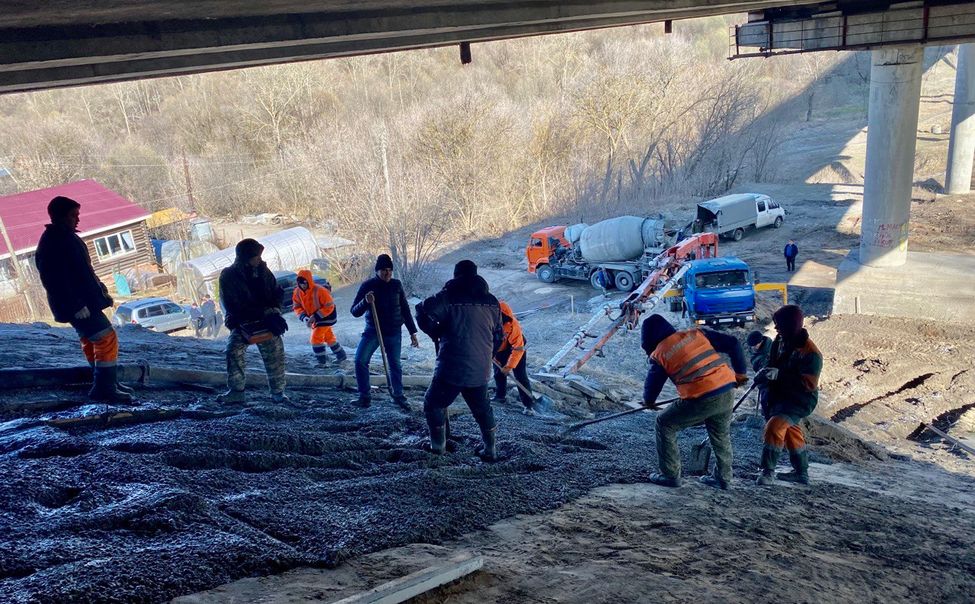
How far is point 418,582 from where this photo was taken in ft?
12.3

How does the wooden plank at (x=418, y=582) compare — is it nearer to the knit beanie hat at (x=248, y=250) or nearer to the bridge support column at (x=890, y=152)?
the knit beanie hat at (x=248, y=250)

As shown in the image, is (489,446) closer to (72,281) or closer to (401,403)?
(401,403)

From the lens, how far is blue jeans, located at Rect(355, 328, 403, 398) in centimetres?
821

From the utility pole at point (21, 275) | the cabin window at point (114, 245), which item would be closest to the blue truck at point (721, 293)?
the utility pole at point (21, 275)

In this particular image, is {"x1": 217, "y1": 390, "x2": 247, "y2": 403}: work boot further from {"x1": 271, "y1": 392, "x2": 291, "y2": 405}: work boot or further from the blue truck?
the blue truck

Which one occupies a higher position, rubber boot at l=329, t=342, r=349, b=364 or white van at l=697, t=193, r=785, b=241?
rubber boot at l=329, t=342, r=349, b=364

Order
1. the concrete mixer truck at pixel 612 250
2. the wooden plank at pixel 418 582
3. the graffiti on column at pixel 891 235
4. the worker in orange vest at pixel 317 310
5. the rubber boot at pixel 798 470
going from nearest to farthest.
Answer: the wooden plank at pixel 418 582
the rubber boot at pixel 798 470
the worker in orange vest at pixel 317 310
the graffiti on column at pixel 891 235
the concrete mixer truck at pixel 612 250

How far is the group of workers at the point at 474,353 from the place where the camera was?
610 cm

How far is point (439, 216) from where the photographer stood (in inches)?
1319

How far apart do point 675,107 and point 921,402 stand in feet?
105

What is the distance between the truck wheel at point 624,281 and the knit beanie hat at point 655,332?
19.6m

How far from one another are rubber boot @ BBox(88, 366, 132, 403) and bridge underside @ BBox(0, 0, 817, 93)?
257 centimetres

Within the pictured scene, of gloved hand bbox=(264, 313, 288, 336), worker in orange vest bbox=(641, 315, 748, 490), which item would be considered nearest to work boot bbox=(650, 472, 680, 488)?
worker in orange vest bbox=(641, 315, 748, 490)

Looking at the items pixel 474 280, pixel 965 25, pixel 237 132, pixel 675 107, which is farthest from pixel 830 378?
pixel 237 132
